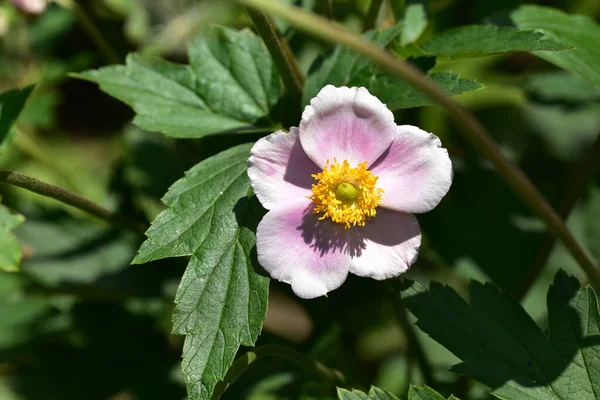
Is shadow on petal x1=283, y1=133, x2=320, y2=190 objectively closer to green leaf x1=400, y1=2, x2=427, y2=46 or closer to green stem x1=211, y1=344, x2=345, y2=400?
green stem x1=211, y1=344, x2=345, y2=400

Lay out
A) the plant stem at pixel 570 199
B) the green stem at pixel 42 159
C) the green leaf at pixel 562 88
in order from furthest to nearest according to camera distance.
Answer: the green stem at pixel 42 159
the green leaf at pixel 562 88
the plant stem at pixel 570 199

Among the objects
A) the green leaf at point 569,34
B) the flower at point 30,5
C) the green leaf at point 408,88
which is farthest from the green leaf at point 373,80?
the flower at point 30,5

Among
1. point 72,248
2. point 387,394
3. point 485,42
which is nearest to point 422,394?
point 387,394

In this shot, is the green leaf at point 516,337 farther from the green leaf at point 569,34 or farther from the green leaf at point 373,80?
the green leaf at point 569,34

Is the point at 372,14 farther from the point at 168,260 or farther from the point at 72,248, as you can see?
the point at 72,248

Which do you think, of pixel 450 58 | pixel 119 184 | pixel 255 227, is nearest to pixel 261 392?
pixel 255 227

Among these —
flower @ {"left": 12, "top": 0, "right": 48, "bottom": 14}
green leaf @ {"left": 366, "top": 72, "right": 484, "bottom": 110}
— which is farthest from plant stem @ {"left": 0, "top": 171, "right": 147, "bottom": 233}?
flower @ {"left": 12, "top": 0, "right": 48, "bottom": 14}
